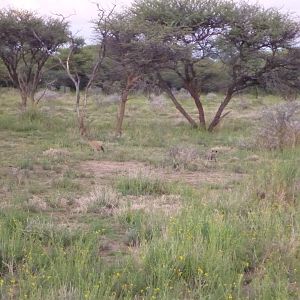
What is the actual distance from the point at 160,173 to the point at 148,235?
15.8ft

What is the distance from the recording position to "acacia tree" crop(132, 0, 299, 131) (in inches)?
770

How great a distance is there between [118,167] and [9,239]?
242 inches

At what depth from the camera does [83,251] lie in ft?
15.7

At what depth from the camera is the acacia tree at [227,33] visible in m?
19.6

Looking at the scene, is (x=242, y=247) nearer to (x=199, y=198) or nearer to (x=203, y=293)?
(x=203, y=293)

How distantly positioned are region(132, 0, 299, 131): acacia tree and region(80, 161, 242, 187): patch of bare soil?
8190 mm

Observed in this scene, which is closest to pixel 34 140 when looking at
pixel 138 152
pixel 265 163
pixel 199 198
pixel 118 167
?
pixel 138 152

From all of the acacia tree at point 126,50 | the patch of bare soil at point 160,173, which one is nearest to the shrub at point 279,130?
the patch of bare soil at point 160,173

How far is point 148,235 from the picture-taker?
5.71 metres

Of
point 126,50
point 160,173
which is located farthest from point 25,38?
point 160,173

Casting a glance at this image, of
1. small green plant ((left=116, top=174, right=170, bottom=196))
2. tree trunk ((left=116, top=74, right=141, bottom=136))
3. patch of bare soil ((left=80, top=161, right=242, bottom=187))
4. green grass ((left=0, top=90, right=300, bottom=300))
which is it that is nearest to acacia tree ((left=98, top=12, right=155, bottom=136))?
tree trunk ((left=116, top=74, right=141, bottom=136))

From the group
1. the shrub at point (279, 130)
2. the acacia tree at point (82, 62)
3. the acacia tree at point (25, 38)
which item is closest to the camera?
the shrub at point (279, 130)

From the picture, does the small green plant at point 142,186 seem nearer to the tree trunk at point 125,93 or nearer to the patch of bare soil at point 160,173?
the patch of bare soil at point 160,173

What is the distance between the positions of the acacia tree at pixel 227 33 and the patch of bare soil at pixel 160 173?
8.19m
